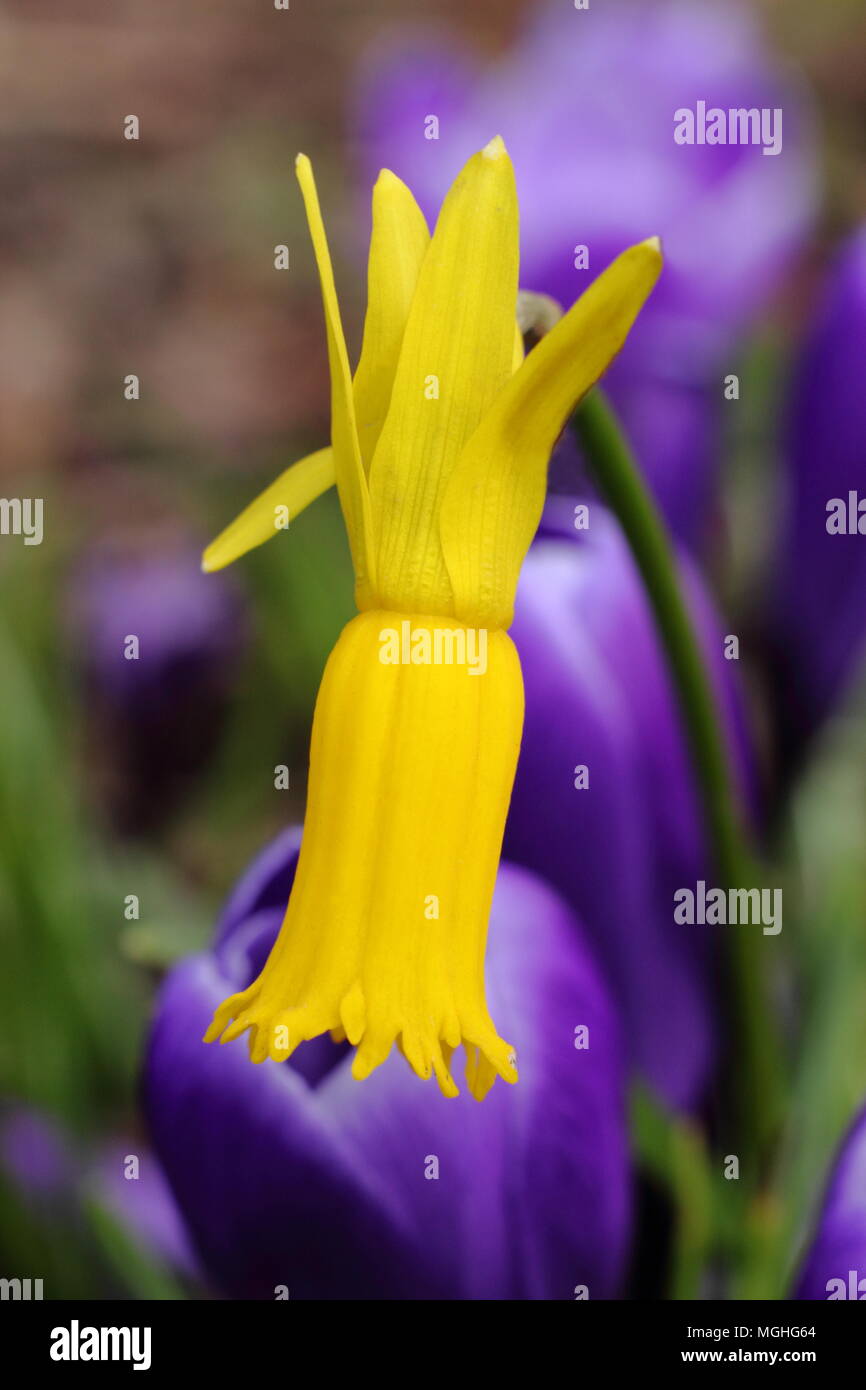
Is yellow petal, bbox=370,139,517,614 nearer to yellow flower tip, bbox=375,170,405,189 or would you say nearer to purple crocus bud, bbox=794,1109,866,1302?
yellow flower tip, bbox=375,170,405,189

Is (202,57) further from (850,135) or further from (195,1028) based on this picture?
(195,1028)

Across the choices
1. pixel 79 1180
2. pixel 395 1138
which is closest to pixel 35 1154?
pixel 79 1180

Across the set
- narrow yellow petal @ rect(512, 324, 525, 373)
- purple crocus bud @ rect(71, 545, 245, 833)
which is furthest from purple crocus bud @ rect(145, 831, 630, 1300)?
purple crocus bud @ rect(71, 545, 245, 833)

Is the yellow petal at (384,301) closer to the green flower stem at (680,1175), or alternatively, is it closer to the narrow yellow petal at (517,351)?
the narrow yellow petal at (517,351)

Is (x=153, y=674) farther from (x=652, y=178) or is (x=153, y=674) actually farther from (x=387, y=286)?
(x=387, y=286)

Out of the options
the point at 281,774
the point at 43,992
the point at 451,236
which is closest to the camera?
the point at 451,236

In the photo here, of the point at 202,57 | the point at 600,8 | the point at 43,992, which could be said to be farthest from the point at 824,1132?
the point at 202,57
